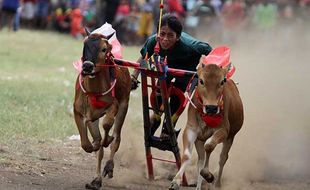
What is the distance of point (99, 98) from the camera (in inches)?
421

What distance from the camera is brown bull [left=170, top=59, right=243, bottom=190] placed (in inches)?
395

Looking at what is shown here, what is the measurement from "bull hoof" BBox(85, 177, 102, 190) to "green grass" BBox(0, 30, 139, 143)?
10.00 feet

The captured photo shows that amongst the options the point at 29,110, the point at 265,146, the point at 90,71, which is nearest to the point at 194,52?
the point at 90,71

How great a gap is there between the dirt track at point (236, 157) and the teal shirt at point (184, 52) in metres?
1.54

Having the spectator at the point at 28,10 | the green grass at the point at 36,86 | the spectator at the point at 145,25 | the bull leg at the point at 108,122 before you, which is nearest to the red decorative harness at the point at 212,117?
the bull leg at the point at 108,122

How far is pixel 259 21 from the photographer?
126 feet

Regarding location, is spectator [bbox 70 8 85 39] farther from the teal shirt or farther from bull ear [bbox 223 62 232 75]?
bull ear [bbox 223 62 232 75]

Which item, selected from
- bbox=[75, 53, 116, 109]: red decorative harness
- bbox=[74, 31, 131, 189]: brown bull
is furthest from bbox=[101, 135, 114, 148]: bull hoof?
bbox=[75, 53, 116, 109]: red decorative harness

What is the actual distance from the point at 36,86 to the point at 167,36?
913cm

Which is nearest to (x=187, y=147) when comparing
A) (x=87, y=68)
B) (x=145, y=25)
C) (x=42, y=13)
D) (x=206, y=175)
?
(x=206, y=175)

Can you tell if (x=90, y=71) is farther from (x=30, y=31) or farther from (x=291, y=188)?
(x=30, y=31)

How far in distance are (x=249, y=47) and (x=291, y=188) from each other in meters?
21.3

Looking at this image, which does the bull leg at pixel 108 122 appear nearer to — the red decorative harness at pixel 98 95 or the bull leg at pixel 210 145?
the red decorative harness at pixel 98 95

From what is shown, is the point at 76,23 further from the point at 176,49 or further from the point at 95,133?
the point at 95,133
